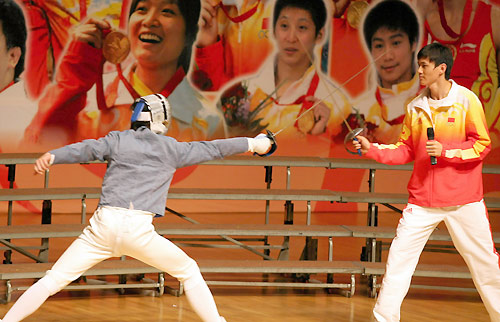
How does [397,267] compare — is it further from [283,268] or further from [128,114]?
[128,114]

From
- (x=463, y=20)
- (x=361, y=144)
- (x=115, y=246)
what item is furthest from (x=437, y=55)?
(x=463, y=20)

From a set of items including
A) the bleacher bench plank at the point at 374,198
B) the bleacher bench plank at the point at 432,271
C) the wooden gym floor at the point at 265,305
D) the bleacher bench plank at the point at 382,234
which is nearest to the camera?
the wooden gym floor at the point at 265,305

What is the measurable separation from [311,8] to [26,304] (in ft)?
17.3

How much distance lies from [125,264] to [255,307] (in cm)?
76

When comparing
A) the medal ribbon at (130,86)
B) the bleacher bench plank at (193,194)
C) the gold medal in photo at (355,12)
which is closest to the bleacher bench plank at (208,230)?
the bleacher bench plank at (193,194)

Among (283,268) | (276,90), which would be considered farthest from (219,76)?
(283,268)

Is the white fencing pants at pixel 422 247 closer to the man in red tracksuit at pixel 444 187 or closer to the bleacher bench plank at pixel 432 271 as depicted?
the man in red tracksuit at pixel 444 187

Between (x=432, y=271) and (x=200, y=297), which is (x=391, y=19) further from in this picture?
(x=200, y=297)

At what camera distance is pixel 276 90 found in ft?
25.2

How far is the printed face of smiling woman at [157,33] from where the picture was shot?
7195mm

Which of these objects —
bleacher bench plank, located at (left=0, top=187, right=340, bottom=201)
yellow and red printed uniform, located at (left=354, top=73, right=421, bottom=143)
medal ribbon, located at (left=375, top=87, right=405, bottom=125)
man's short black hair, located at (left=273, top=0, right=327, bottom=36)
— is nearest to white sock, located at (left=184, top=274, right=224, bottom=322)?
bleacher bench plank, located at (left=0, top=187, right=340, bottom=201)

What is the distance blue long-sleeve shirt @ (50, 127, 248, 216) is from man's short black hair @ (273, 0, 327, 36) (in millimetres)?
4587

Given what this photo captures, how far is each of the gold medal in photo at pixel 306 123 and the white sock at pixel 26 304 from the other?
16.1ft

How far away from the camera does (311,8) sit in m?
7.74
